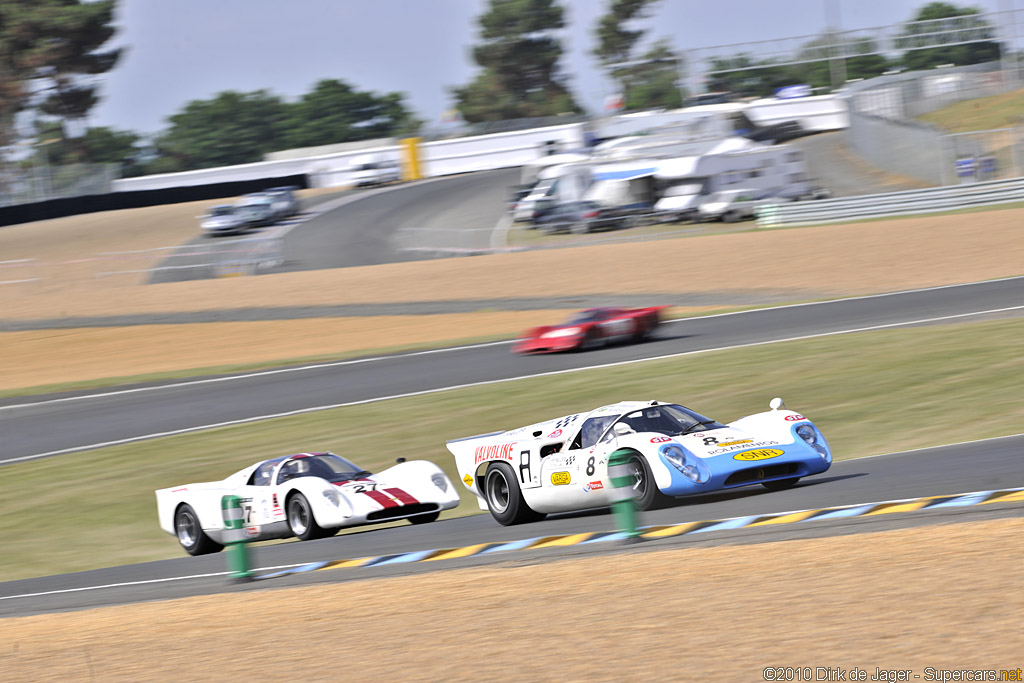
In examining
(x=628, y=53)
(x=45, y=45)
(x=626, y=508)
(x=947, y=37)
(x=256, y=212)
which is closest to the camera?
(x=626, y=508)

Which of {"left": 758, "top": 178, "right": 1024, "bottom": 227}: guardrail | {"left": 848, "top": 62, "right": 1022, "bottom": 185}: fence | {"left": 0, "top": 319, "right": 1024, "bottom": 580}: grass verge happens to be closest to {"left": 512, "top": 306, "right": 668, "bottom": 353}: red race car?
{"left": 0, "top": 319, "right": 1024, "bottom": 580}: grass verge

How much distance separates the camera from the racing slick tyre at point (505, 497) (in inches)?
450

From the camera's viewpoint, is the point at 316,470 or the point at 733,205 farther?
the point at 733,205

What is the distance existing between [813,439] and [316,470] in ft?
17.2

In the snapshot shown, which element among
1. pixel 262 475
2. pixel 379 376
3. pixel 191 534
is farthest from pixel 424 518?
pixel 379 376

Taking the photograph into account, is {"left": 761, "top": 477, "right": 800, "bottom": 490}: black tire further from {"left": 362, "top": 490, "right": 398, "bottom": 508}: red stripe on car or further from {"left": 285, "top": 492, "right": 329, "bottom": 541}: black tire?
{"left": 285, "top": 492, "right": 329, "bottom": 541}: black tire

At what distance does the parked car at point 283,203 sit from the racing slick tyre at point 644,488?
157 feet

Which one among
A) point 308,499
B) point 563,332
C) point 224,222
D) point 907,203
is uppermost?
point 224,222

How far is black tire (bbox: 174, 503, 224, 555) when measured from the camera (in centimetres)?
1343

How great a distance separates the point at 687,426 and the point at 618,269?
2486 centimetres

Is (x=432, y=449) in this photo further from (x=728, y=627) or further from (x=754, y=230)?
(x=754, y=230)

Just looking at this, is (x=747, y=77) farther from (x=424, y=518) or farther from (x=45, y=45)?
(x=424, y=518)

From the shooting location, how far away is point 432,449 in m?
17.2

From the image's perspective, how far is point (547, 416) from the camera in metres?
18.0
